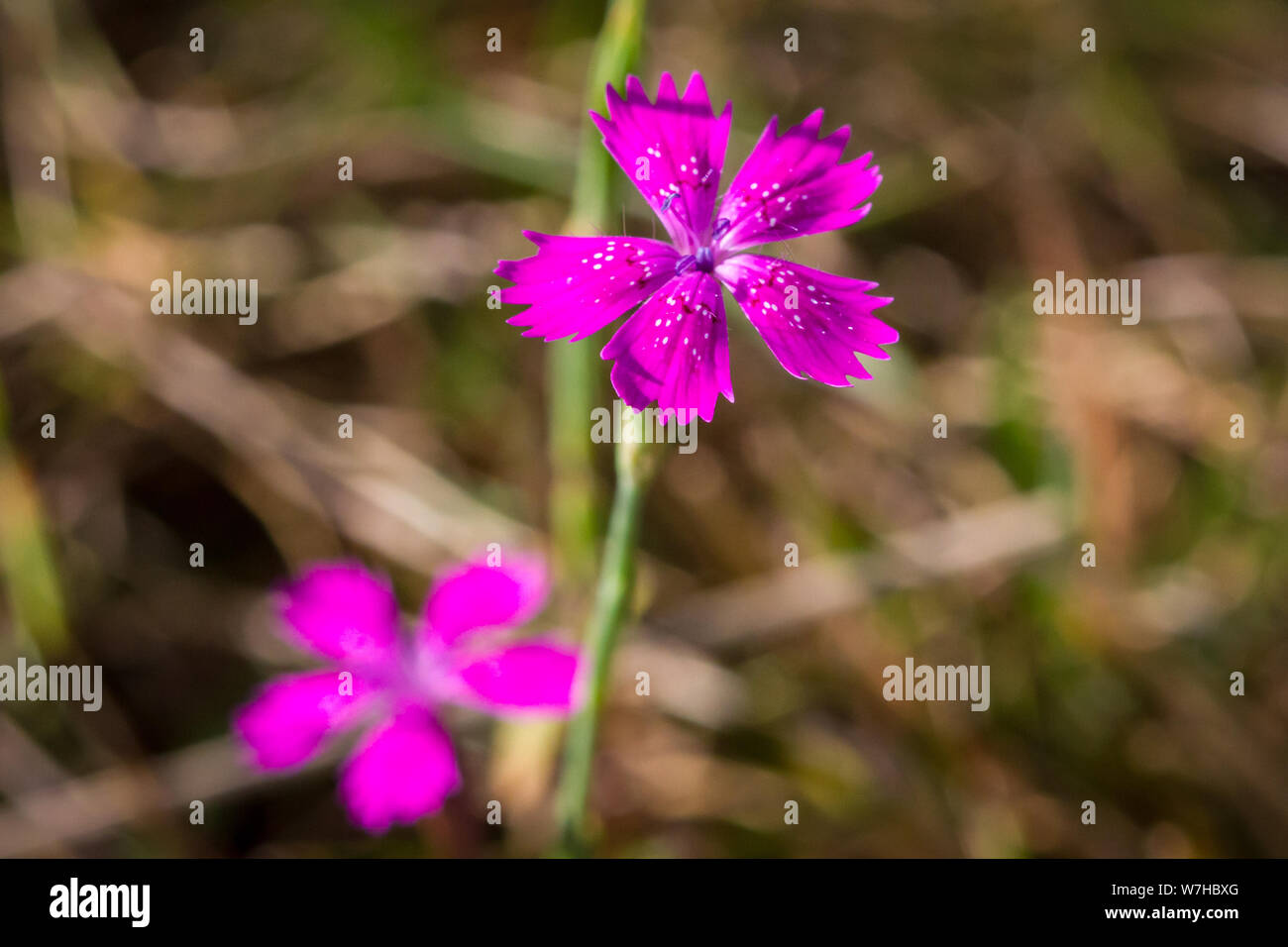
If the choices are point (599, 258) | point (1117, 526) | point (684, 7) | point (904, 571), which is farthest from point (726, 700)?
point (684, 7)

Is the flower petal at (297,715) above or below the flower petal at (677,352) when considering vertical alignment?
below

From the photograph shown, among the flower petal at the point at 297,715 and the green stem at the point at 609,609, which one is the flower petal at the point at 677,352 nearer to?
the green stem at the point at 609,609

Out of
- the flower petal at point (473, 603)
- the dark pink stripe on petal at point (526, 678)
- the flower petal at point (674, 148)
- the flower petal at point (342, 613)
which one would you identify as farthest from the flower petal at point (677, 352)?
the flower petal at point (342, 613)

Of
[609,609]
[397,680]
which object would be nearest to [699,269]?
[609,609]

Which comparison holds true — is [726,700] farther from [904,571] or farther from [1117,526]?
[1117,526]

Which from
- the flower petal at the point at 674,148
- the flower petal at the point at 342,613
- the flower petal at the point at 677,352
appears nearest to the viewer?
the flower petal at the point at 677,352

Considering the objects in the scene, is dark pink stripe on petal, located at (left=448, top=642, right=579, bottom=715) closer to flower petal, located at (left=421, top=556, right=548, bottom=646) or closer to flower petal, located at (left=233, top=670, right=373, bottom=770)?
flower petal, located at (left=421, top=556, right=548, bottom=646)

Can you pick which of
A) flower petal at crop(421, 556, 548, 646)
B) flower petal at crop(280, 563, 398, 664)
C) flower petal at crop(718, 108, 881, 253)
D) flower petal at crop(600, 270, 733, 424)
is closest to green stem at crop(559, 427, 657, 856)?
flower petal at crop(600, 270, 733, 424)
